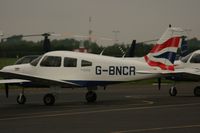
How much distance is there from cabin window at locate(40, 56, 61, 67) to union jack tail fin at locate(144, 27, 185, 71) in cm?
397

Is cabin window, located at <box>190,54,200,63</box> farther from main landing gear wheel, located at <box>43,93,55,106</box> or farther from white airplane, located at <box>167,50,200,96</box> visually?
main landing gear wheel, located at <box>43,93,55,106</box>

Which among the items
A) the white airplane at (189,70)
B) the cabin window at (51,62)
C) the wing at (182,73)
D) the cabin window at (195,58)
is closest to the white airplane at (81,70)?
the cabin window at (51,62)

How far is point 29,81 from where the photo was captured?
22578 millimetres

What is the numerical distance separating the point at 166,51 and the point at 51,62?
5.33m

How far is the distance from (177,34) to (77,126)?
1181 centimetres

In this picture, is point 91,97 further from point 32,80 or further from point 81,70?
point 32,80

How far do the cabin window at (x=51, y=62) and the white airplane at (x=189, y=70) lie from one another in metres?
6.02

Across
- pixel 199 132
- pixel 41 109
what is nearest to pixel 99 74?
pixel 41 109

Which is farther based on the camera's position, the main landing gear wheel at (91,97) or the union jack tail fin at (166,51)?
the union jack tail fin at (166,51)

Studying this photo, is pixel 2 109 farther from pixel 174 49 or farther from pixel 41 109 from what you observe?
pixel 174 49

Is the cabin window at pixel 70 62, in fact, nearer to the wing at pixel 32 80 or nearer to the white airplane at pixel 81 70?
the white airplane at pixel 81 70

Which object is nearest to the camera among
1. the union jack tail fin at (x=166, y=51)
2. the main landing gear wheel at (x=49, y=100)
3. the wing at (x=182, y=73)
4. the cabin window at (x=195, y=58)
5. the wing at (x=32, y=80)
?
the wing at (x=32, y=80)

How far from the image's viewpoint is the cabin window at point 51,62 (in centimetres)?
2272

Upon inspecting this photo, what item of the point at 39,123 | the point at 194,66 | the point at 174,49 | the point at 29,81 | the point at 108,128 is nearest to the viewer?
the point at 108,128
